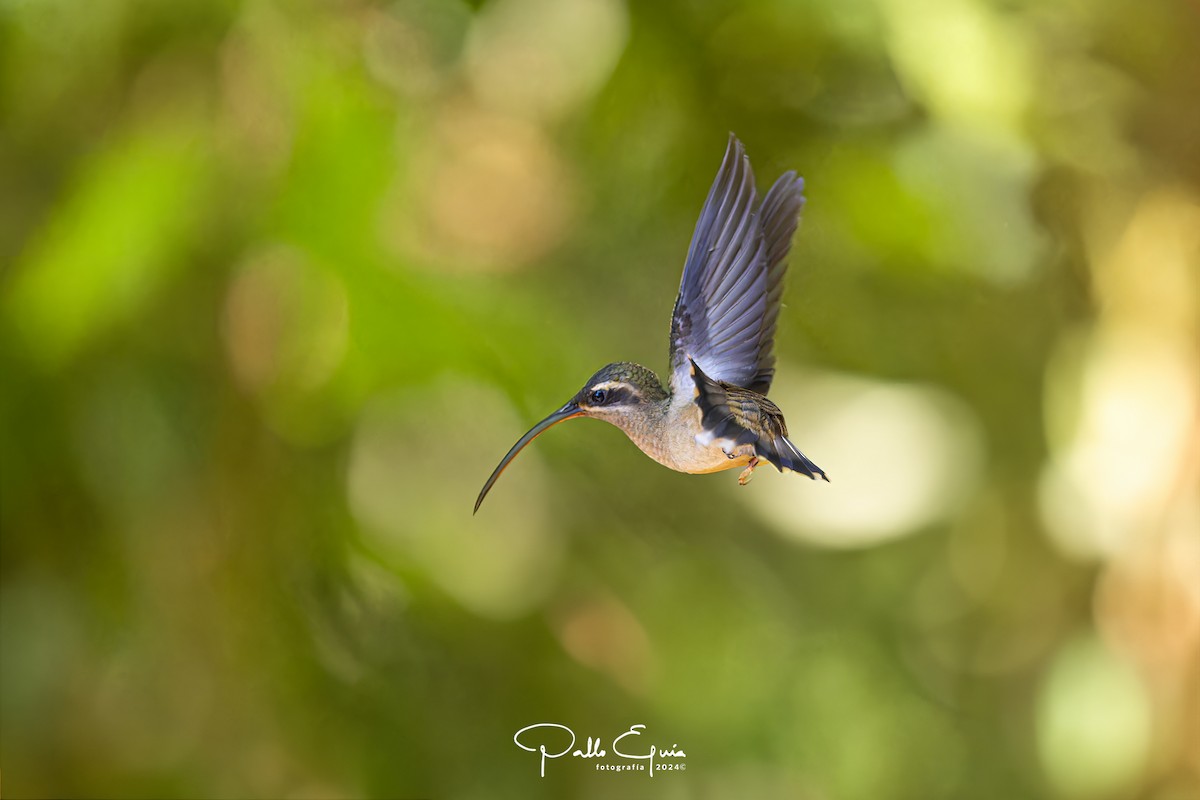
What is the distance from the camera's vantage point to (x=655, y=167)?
110 centimetres

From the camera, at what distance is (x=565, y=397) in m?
0.98

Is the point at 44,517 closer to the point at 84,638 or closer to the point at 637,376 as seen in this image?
the point at 84,638

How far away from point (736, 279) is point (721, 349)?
3cm

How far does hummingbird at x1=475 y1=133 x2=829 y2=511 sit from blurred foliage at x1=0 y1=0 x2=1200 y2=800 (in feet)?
1.72

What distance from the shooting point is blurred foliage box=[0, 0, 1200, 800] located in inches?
38.8

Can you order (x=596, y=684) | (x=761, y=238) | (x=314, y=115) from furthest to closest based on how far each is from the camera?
1. (x=596, y=684)
2. (x=314, y=115)
3. (x=761, y=238)

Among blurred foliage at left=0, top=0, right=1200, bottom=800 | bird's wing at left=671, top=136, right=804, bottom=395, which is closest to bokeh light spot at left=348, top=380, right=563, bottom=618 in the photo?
blurred foliage at left=0, top=0, right=1200, bottom=800

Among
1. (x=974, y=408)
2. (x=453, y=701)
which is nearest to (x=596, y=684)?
(x=453, y=701)

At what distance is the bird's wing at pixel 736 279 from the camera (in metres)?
0.32

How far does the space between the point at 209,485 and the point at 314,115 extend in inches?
14.1

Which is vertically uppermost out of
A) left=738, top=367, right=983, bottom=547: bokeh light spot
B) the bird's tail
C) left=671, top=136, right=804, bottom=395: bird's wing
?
left=738, top=367, right=983, bottom=547: bokeh light spot

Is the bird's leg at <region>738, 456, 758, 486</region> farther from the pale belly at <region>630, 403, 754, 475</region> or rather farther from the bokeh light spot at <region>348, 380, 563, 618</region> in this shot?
the bokeh light spot at <region>348, 380, 563, 618</region>
